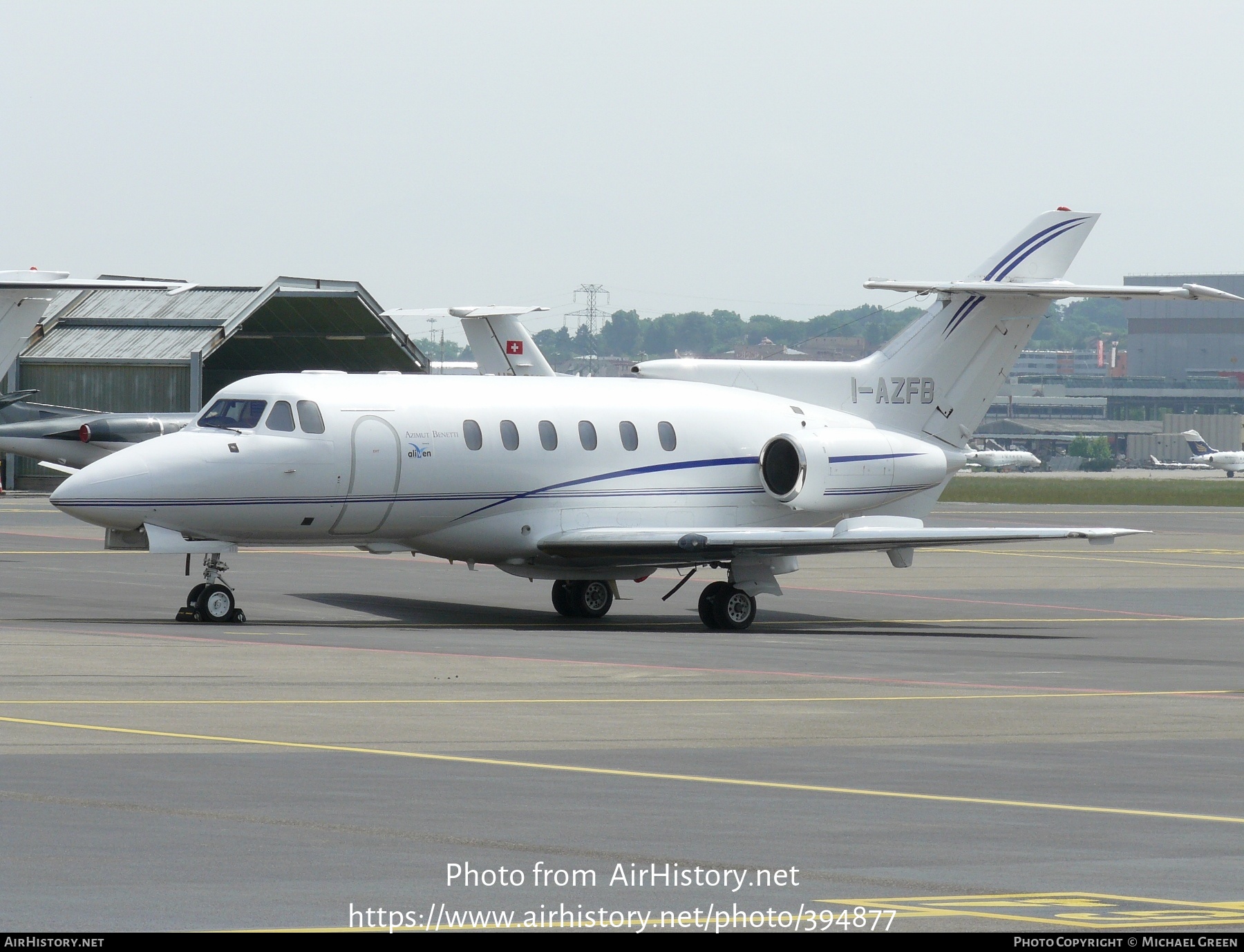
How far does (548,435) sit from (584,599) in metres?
2.65

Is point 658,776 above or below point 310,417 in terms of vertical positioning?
below

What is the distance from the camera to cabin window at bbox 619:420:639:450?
29.3 meters

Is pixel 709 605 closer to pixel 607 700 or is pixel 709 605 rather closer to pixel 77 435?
pixel 607 700

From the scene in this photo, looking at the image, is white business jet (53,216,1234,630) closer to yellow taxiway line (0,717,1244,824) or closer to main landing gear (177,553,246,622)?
main landing gear (177,553,246,622)

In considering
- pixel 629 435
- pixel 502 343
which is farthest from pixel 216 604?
pixel 502 343

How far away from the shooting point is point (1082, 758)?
14984 millimetres

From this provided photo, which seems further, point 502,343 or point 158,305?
point 158,305

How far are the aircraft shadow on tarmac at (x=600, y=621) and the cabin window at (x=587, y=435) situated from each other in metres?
2.56

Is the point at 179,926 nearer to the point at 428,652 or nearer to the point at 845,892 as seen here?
the point at 845,892

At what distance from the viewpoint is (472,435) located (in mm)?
27812

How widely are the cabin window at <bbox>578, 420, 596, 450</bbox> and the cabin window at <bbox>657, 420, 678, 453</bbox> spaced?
112 cm

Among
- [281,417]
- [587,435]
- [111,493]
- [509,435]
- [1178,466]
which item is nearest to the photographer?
[111,493]

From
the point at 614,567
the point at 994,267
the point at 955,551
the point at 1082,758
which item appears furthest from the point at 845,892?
the point at 955,551

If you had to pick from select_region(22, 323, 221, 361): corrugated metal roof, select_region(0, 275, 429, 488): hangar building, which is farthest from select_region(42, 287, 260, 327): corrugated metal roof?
select_region(22, 323, 221, 361): corrugated metal roof
